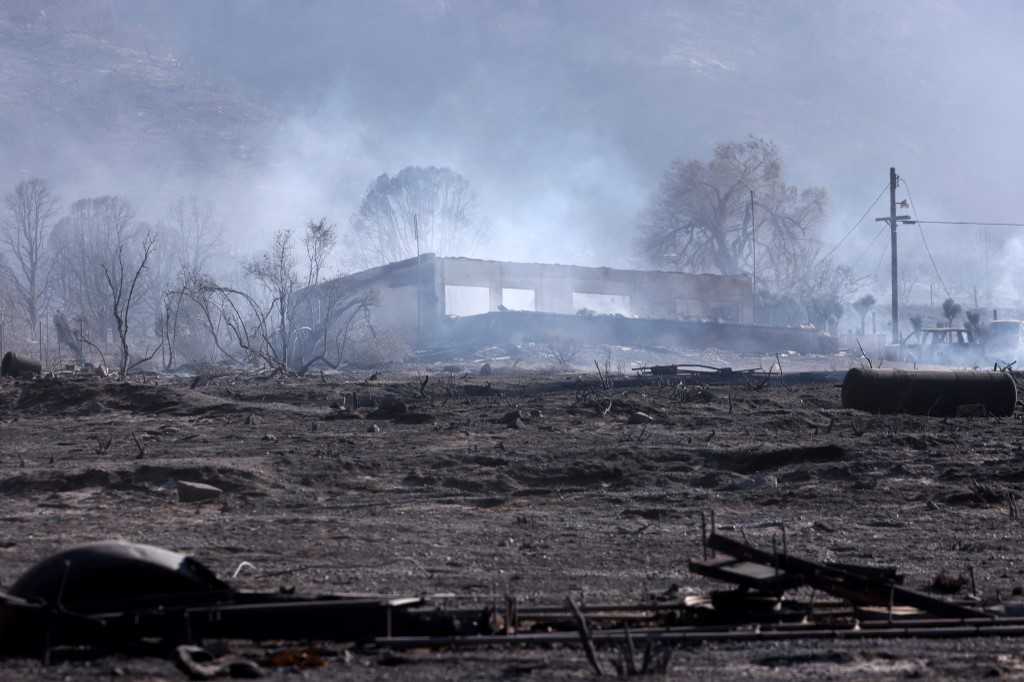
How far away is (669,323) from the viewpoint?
50.4 m

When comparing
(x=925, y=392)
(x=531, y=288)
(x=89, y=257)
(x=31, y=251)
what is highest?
(x=31, y=251)

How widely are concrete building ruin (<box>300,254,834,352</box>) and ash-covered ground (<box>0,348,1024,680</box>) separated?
23.6 meters

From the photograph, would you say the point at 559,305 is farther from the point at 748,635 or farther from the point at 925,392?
the point at 748,635

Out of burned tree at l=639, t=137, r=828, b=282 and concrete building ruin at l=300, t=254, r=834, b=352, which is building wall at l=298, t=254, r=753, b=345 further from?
burned tree at l=639, t=137, r=828, b=282

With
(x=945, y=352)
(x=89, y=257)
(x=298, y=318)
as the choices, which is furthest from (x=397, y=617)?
(x=89, y=257)

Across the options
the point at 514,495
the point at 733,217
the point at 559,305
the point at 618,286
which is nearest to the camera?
the point at 514,495

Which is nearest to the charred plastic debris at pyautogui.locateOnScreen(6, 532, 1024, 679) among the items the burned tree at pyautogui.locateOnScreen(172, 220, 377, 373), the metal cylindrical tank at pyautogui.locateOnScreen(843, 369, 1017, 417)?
the metal cylindrical tank at pyautogui.locateOnScreen(843, 369, 1017, 417)

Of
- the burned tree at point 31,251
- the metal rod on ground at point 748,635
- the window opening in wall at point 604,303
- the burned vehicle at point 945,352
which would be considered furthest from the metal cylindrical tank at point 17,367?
the burned tree at point 31,251

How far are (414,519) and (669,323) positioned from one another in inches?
1571

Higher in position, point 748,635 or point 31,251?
point 31,251

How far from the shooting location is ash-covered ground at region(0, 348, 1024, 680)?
6.01 m

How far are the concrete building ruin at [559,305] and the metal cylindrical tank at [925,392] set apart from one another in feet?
81.0

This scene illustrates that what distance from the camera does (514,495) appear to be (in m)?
12.8

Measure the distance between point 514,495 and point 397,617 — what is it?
6.81 m
